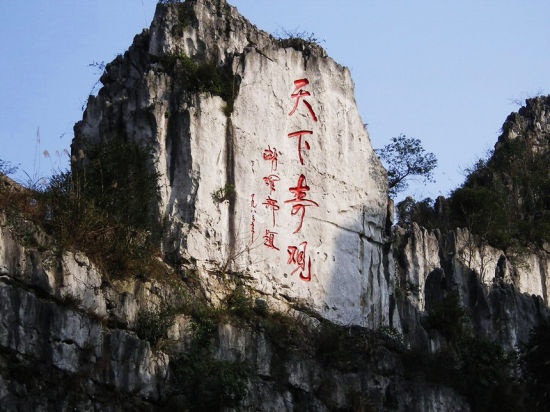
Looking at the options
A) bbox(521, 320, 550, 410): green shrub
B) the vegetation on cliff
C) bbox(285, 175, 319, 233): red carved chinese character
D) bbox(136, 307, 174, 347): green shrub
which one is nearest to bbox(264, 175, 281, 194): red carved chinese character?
bbox(285, 175, 319, 233): red carved chinese character

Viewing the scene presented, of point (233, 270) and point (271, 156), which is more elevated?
point (271, 156)

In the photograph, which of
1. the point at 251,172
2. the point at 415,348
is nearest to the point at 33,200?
the point at 251,172

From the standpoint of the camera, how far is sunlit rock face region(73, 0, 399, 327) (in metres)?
18.9

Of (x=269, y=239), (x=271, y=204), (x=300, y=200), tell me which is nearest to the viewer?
(x=269, y=239)

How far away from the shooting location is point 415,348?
2052cm

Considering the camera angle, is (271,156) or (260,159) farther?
(271,156)

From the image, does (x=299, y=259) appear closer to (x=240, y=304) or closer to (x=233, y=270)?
(x=233, y=270)

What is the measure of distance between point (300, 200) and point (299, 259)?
44.1 inches

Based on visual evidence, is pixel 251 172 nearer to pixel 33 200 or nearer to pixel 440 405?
pixel 33 200

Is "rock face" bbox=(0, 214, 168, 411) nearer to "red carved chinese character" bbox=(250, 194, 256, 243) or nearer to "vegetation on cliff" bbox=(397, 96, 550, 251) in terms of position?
"red carved chinese character" bbox=(250, 194, 256, 243)

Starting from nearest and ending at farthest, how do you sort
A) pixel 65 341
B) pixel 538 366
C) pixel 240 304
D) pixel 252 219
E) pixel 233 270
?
pixel 65 341
pixel 240 304
pixel 233 270
pixel 252 219
pixel 538 366

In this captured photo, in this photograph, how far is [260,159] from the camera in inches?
775

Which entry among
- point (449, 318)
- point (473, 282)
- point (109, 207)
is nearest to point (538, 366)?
point (449, 318)

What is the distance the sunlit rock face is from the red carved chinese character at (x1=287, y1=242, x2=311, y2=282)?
18mm
